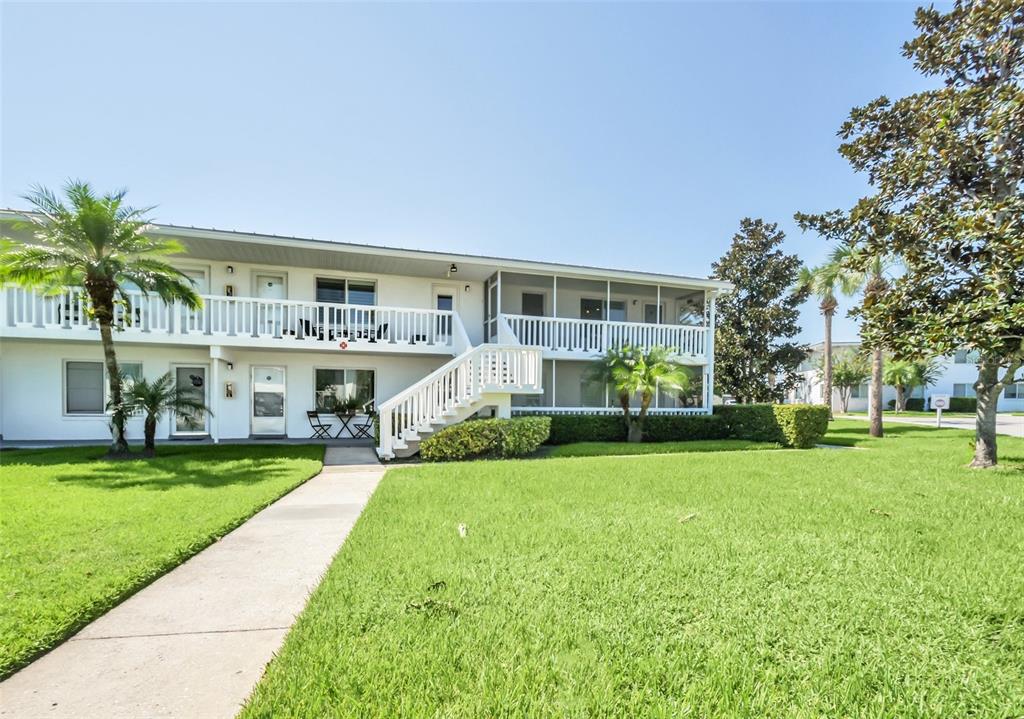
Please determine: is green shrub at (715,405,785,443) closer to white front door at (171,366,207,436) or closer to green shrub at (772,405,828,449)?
green shrub at (772,405,828,449)

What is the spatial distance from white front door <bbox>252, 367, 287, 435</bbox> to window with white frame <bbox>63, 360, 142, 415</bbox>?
2.94m

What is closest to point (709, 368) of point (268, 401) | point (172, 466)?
point (268, 401)

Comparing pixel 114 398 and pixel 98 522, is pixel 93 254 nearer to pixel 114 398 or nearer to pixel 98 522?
pixel 114 398

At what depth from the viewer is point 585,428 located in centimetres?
1234

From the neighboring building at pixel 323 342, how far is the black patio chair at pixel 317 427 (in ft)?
0.55

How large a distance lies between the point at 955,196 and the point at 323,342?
13.8 meters

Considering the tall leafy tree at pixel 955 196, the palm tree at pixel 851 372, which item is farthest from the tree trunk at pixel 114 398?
the palm tree at pixel 851 372

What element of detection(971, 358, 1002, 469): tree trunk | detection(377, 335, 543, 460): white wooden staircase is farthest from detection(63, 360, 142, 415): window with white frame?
detection(971, 358, 1002, 469): tree trunk

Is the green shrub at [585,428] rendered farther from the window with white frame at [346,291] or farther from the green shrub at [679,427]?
the window with white frame at [346,291]

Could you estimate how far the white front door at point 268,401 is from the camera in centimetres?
1291

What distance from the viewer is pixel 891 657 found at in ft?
8.09

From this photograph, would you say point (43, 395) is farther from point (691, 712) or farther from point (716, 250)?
point (716, 250)

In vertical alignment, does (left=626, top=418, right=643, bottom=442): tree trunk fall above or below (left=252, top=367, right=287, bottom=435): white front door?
below

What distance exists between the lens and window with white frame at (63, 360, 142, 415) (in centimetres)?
1178
